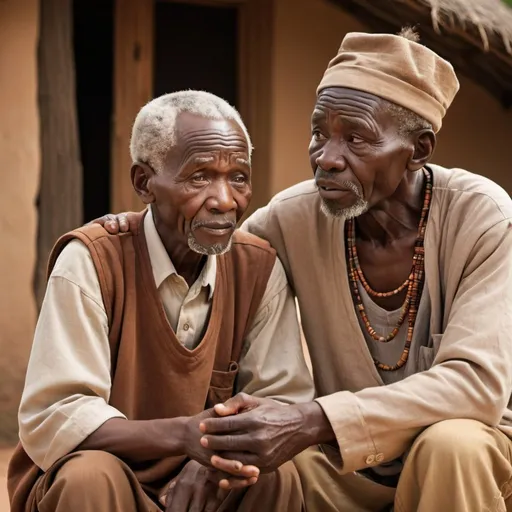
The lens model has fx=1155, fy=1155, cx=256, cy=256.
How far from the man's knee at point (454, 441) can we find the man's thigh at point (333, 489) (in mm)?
437

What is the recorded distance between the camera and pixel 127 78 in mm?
7961

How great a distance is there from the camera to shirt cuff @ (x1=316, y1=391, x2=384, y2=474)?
3.51m

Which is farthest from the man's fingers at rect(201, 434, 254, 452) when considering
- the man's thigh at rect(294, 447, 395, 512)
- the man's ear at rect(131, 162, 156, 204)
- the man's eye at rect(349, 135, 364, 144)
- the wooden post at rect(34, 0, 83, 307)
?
the wooden post at rect(34, 0, 83, 307)

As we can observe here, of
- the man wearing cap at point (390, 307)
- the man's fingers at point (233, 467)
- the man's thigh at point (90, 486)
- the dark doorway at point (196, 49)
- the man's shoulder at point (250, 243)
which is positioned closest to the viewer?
the man's thigh at point (90, 486)

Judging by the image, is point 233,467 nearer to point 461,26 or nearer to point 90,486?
point 90,486

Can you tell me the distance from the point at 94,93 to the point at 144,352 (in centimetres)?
511

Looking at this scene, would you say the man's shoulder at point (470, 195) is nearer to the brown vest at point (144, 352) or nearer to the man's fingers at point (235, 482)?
the brown vest at point (144, 352)

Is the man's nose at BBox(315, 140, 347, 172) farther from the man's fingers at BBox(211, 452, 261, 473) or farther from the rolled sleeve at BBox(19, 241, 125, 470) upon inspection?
the man's fingers at BBox(211, 452, 261, 473)

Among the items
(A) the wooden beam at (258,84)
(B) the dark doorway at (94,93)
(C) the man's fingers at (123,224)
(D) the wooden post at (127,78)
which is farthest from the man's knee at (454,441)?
(B) the dark doorway at (94,93)

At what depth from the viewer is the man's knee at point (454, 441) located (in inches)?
134

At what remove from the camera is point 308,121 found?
791cm

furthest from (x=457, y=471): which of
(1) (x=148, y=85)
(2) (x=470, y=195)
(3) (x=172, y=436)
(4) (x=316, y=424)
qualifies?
(1) (x=148, y=85)

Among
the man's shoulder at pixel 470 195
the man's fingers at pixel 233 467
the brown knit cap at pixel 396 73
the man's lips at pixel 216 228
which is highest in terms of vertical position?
the brown knit cap at pixel 396 73

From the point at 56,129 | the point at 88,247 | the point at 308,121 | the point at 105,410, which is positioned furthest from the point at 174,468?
the point at 308,121
